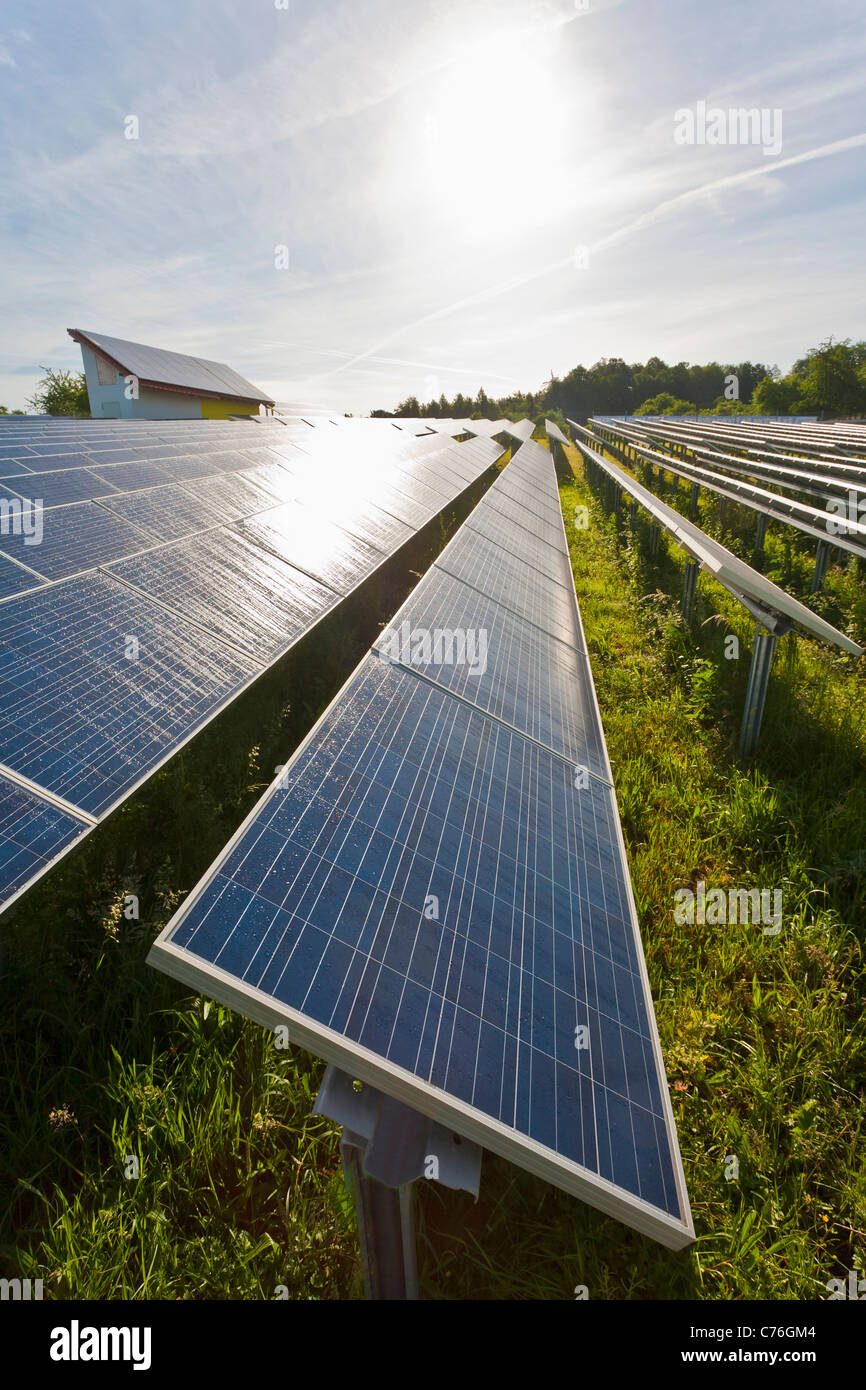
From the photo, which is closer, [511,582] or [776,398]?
[511,582]

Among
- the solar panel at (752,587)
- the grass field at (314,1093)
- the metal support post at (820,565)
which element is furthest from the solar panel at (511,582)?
the metal support post at (820,565)

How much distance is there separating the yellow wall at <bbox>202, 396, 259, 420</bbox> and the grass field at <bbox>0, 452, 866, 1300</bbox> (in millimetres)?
32111

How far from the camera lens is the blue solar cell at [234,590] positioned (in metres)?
5.16

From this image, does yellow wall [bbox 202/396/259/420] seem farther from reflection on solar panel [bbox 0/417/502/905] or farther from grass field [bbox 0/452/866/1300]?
grass field [bbox 0/452/866/1300]

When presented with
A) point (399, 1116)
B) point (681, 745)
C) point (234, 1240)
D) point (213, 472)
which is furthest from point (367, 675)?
point (213, 472)

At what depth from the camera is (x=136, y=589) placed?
5188 millimetres

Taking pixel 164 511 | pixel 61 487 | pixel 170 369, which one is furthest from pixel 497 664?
pixel 170 369

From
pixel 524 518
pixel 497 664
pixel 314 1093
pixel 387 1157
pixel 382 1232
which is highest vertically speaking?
pixel 524 518

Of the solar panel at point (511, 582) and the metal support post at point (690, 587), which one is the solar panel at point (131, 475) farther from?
the metal support post at point (690, 587)

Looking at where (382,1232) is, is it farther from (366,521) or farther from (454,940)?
(366,521)

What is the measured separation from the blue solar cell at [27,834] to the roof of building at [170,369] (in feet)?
94.1

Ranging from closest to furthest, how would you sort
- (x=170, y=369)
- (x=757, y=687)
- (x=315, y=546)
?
(x=757, y=687)
(x=315, y=546)
(x=170, y=369)

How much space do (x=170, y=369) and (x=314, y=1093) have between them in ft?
109
